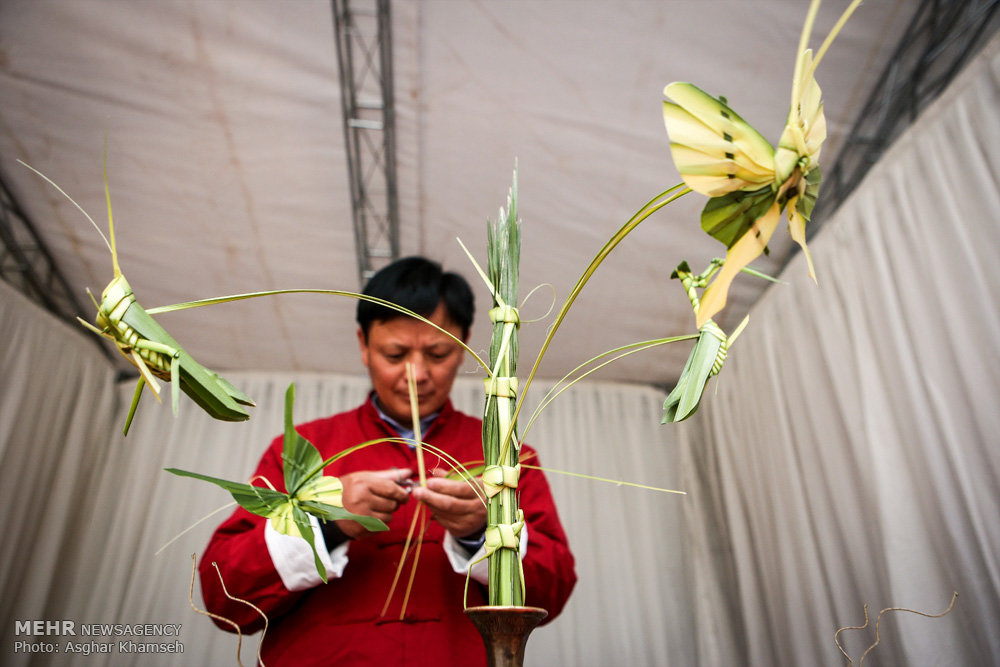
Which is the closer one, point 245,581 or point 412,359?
point 245,581

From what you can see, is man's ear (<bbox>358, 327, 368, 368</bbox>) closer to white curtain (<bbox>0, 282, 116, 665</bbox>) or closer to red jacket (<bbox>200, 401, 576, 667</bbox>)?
red jacket (<bbox>200, 401, 576, 667</bbox>)

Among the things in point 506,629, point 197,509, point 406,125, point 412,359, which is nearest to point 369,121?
point 406,125

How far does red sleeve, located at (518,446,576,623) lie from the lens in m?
0.87

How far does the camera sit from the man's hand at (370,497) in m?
0.76

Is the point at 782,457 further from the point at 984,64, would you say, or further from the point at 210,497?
the point at 210,497

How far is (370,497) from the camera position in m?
0.76

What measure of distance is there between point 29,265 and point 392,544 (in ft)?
6.58

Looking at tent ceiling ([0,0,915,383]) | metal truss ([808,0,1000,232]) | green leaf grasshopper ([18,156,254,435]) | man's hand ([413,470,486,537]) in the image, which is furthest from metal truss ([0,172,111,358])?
metal truss ([808,0,1000,232])

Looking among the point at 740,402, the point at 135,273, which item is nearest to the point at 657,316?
the point at 740,402

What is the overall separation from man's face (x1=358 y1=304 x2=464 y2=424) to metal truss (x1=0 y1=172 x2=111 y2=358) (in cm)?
157

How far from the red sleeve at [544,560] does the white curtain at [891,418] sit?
90 cm

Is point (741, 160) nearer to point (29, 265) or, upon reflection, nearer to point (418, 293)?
point (418, 293)

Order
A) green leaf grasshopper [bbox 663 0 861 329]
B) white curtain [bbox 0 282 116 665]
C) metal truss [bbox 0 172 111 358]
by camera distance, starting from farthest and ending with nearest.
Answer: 1. white curtain [bbox 0 282 116 665]
2. metal truss [bbox 0 172 111 358]
3. green leaf grasshopper [bbox 663 0 861 329]

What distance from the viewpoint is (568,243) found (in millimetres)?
2191
